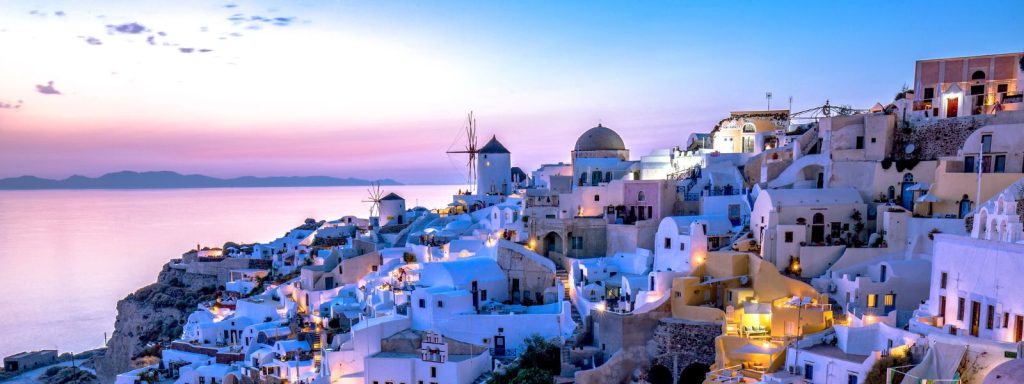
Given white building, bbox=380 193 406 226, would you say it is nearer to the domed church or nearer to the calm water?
the domed church

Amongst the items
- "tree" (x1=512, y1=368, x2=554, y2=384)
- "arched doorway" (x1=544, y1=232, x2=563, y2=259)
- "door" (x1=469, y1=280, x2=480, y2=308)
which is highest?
"arched doorway" (x1=544, y1=232, x2=563, y2=259)

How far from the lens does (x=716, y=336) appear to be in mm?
17141

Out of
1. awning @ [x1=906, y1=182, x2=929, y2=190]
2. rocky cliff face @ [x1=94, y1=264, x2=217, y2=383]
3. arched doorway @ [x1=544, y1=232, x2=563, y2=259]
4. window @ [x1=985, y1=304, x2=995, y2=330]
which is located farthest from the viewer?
rocky cliff face @ [x1=94, y1=264, x2=217, y2=383]

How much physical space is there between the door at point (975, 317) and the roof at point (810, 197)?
701cm

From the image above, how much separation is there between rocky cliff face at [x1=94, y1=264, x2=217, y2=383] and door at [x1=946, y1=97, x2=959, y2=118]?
125 feet

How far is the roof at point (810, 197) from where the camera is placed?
66.2 ft

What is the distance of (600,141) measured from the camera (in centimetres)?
3519

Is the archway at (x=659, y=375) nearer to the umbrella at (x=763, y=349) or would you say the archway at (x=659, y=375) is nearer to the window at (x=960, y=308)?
the umbrella at (x=763, y=349)

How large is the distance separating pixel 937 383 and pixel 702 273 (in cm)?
809

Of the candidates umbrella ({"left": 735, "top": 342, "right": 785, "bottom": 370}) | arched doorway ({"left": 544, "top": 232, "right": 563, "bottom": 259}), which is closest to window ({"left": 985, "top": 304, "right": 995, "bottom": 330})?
umbrella ({"left": 735, "top": 342, "right": 785, "bottom": 370})

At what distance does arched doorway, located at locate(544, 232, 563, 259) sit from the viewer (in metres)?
26.2

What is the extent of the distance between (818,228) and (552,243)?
10072mm

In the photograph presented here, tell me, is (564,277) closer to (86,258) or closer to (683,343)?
(683,343)

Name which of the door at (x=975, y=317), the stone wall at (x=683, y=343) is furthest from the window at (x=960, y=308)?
the stone wall at (x=683, y=343)
